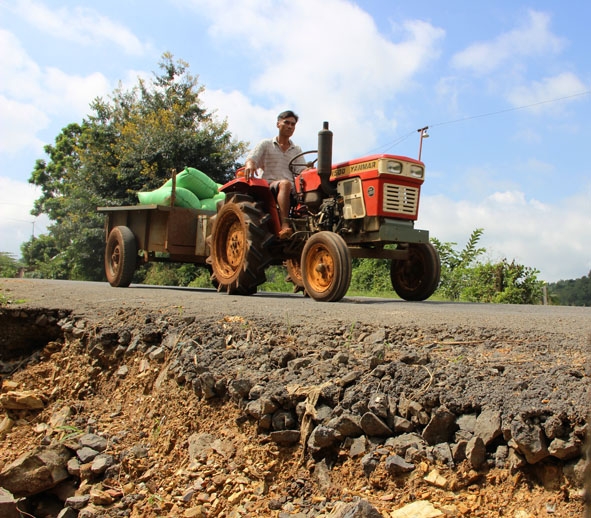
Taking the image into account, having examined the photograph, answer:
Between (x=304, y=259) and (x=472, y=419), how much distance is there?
13.6 ft

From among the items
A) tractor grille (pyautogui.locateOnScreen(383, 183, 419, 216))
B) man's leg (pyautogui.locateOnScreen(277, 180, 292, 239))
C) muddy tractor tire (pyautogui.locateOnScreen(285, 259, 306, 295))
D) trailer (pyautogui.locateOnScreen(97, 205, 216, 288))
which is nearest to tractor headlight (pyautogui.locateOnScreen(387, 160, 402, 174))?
tractor grille (pyautogui.locateOnScreen(383, 183, 419, 216))

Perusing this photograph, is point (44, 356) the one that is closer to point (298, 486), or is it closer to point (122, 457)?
point (122, 457)

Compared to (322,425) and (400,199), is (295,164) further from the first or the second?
(322,425)

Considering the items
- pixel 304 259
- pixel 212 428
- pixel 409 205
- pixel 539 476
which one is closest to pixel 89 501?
pixel 212 428

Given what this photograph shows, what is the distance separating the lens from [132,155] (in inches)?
767

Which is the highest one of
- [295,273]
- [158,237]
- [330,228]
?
[330,228]

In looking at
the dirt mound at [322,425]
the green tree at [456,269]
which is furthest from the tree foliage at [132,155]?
the dirt mound at [322,425]

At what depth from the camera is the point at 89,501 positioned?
8.36 feet

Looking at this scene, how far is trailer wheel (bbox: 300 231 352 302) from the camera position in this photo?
223 inches

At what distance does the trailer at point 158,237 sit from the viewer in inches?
319

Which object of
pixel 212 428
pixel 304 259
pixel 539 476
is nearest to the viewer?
pixel 539 476

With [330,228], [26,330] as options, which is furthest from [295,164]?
[26,330]

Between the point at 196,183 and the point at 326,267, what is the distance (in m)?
4.10

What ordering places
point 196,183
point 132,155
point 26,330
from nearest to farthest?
point 26,330, point 196,183, point 132,155
